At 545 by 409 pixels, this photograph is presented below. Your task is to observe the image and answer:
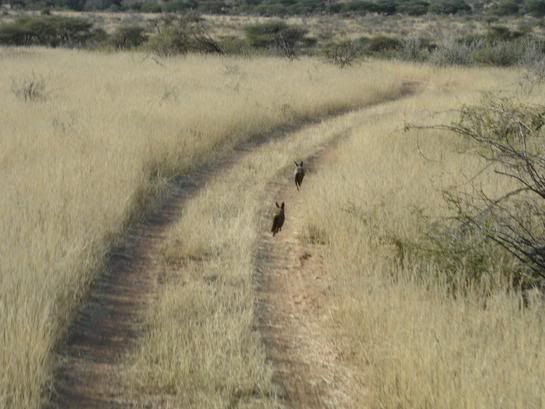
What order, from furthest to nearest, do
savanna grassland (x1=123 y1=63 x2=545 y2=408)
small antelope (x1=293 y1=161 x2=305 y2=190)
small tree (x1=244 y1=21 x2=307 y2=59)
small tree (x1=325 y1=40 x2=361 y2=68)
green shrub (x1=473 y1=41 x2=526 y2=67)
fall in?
small tree (x1=244 y1=21 x2=307 y2=59) < green shrub (x1=473 y1=41 x2=526 y2=67) < small tree (x1=325 y1=40 x2=361 y2=68) < small antelope (x1=293 y1=161 x2=305 y2=190) < savanna grassland (x1=123 y1=63 x2=545 y2=408)

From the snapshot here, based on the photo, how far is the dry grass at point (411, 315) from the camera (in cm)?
339

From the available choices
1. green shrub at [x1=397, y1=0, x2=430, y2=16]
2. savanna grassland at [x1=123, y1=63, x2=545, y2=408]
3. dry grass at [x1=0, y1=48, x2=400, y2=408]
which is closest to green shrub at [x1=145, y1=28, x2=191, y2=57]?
dry grass at [x1=0, y1=48, x2=400, y2=408]

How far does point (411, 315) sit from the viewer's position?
4.27m

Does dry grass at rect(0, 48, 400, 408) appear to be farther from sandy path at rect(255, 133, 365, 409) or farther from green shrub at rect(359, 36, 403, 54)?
green shrub at rect(359, 36, 403, 54)

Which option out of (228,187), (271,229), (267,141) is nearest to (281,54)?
(267,141)

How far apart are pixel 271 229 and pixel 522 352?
3667 millimetres

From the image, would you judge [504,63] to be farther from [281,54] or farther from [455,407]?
[455,407]

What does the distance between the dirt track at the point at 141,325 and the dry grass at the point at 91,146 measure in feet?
0.53

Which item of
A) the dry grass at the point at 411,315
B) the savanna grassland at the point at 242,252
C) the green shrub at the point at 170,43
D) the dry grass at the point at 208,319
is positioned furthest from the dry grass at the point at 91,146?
the green shrub at the point at 170,43

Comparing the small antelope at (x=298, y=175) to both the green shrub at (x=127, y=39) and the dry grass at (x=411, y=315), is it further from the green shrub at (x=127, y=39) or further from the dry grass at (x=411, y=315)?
the green shrub at (x=127, y=39)

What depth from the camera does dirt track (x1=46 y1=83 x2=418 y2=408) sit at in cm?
379

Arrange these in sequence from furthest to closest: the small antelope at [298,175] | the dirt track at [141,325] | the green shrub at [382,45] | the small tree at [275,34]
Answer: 1. the small tree at [275,34]
2. the green shrub at [382,45]
3. the small antelope at [298,175]
4. the dirt track at [141,325]

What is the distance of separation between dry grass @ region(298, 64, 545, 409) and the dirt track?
21 cm

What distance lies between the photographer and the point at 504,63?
2936cm
